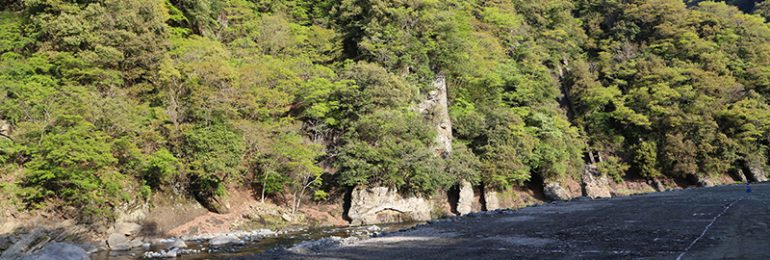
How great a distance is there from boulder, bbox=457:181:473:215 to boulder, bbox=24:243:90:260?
2128 centimetres

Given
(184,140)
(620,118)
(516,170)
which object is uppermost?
(620,118)

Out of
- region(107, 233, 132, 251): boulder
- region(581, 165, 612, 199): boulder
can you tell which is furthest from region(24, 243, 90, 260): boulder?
region(581, 165, 612, 199): boulder

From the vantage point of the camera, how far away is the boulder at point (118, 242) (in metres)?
15.3

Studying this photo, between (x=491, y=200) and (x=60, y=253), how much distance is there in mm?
25314

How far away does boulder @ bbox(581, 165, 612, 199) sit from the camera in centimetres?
3650

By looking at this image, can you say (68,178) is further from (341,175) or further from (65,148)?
(341,175)

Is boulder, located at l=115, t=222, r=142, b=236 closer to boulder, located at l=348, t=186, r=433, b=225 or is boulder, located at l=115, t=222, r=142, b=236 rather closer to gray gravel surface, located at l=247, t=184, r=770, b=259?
gray gravel surface, located at l=247, t=184, r=770, b=259

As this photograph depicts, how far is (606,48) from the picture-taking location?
50875mm

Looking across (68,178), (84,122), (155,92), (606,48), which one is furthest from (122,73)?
(606,48)

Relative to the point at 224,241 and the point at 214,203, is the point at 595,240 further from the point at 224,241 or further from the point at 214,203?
the point at 214,203

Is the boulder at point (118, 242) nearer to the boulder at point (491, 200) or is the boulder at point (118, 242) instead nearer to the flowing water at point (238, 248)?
Result: the flowing water at point (238, 248)

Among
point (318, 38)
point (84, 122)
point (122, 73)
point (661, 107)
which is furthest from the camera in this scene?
point (661, 107)

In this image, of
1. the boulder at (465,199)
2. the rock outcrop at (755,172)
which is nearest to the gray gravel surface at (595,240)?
the boulder at (465,199)

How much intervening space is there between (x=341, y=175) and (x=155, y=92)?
1106 cm
